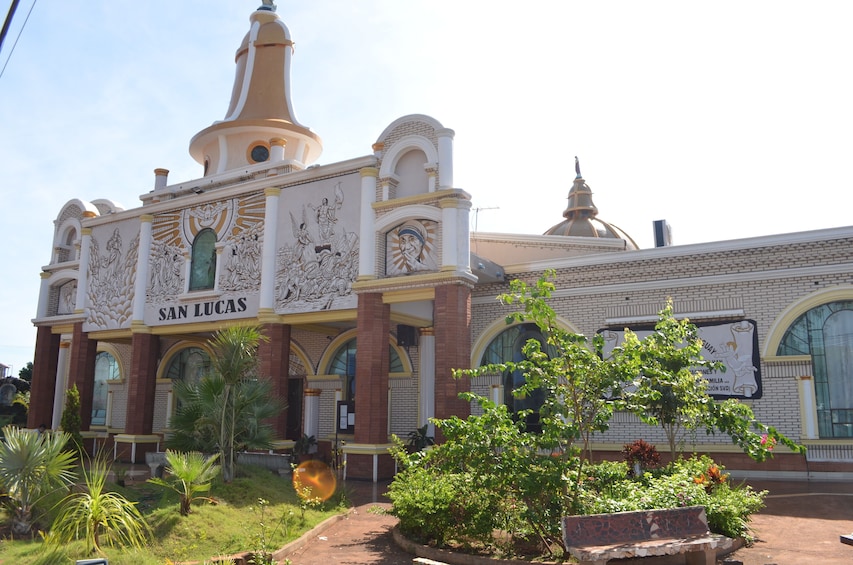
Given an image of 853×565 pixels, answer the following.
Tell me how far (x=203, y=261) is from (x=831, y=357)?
17312 millimetres

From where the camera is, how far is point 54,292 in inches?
1062

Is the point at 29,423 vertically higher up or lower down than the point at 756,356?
lower down

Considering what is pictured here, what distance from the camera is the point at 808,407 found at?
15.3 m

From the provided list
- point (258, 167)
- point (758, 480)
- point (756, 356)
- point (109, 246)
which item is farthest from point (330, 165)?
point (758, 480)

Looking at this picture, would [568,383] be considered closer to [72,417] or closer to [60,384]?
[72,417]

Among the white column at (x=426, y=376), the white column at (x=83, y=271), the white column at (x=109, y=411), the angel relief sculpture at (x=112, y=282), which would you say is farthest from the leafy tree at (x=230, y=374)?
the white column at (x=109, y=411)

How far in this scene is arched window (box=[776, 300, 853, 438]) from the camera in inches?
597

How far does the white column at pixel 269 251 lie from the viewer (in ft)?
65.0

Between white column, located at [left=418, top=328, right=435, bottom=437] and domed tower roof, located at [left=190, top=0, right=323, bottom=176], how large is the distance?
27.4ft

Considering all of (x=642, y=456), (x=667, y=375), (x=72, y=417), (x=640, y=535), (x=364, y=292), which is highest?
(x=364, y=292)

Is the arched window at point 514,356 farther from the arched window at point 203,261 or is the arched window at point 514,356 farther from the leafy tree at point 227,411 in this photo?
the arched window at point 203,261

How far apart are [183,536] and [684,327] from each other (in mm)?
7980

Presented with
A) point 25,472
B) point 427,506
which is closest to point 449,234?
point 427,506

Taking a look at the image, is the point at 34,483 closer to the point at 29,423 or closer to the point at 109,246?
the point at 109,246
